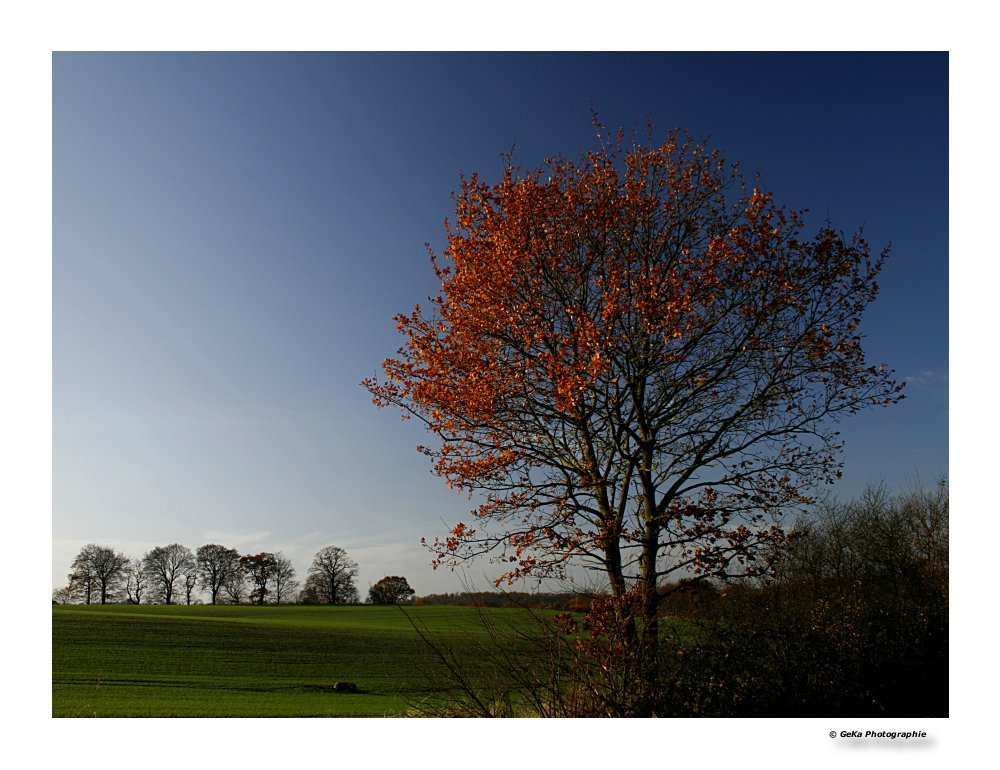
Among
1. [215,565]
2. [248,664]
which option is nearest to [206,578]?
[215,565]

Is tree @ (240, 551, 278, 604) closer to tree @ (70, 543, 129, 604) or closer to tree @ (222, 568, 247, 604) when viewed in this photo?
tree @ (222, 568, 247, 604)

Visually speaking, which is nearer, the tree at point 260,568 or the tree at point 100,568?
the tree at point 100,568

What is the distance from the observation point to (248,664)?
2062 cm

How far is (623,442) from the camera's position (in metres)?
9.38

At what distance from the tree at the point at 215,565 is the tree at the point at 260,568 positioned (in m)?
0.53

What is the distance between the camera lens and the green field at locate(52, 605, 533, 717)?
1185cm

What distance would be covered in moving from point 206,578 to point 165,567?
2.16 meters

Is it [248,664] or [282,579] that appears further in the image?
[282,579]

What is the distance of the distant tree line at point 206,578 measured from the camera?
31656mm

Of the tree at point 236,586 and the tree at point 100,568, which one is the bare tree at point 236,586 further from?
the tree at point 100,568

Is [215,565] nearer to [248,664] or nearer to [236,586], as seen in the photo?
[236,586]
